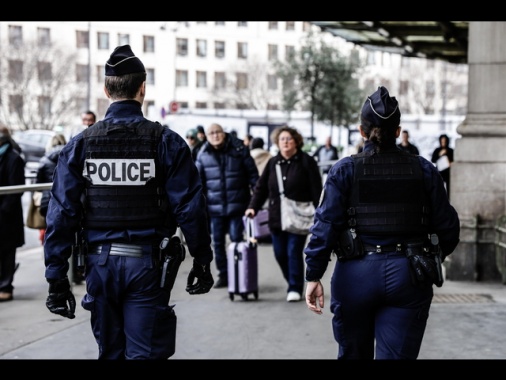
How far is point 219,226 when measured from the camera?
10336mm

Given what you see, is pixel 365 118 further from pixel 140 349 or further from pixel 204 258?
pixel 140 349

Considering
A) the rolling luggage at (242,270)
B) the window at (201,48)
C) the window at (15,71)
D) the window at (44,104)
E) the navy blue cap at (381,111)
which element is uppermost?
the window at (201,48)

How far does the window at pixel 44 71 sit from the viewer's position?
58.5m

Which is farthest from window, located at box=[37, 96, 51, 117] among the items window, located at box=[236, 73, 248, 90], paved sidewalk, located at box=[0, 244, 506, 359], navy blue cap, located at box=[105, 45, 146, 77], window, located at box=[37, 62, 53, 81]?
navy blue cap, located at box=[105, 45, 146, 77]

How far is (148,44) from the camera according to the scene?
283 ft

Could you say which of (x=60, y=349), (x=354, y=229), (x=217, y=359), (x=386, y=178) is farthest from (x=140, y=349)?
(x=60, y=349)

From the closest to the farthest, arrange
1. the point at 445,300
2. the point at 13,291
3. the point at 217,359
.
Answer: the point at 217,359 < the point at 445,300 < the point at 13,291

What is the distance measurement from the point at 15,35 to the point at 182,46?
27.5 m

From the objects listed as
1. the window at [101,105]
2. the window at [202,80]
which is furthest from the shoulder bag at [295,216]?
the window at [202,80]

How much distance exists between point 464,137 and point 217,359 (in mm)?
4943

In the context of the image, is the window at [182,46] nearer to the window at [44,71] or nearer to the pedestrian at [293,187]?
the window at [44,71]

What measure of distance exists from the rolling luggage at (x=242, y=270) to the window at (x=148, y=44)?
78655 mm

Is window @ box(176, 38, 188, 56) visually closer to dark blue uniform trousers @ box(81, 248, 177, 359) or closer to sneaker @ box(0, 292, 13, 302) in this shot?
sneaker @ box(0, 292, 13, 302)

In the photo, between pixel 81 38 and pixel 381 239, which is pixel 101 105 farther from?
pixel 381 239
